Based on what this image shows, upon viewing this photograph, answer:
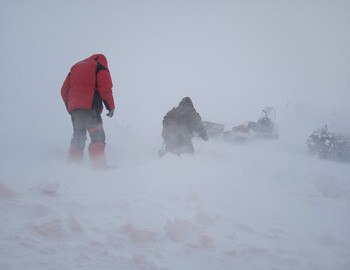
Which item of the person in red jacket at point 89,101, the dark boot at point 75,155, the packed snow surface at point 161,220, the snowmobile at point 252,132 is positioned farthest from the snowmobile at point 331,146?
the dark boot at point 75,155

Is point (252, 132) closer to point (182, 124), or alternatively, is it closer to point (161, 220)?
point (182, 124)

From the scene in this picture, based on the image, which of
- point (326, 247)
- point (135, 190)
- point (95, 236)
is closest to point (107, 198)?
point (135, 190)

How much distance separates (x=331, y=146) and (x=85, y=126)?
7478 millimetres

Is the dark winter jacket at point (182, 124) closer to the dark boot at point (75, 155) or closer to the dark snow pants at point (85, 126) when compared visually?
the dark snow pants at point (85, 126)

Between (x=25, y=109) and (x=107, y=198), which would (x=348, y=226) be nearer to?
(x=107, y=198)

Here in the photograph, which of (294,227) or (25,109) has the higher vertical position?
(25,109)

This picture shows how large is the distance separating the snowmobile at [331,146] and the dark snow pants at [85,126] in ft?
22.9

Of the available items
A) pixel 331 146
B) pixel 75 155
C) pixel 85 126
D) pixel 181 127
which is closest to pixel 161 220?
pixel 75 155

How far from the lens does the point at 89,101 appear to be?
3453mm

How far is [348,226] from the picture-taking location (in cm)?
221

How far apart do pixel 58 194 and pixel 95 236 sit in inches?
31.6

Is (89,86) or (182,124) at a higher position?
(89,86)

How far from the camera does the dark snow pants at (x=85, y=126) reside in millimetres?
3523

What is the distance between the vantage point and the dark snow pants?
3523 mm
